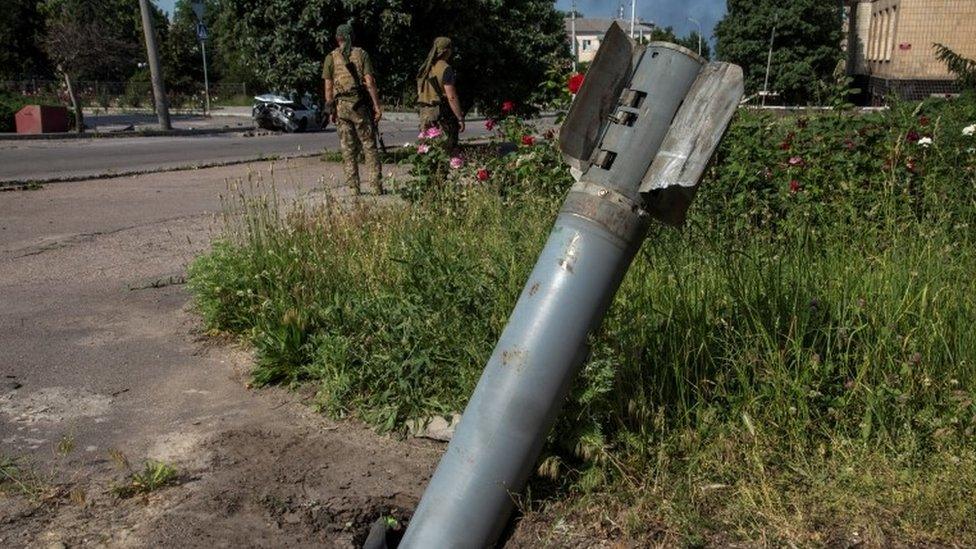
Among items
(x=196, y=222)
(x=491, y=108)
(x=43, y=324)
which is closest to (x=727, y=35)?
(x=491, y=108)

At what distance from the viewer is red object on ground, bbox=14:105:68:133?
90.8 ft

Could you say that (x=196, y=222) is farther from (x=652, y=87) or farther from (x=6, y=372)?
(x=652, y=87)

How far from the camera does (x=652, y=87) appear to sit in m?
2.55

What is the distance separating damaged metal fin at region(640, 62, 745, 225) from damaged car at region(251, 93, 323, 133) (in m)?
33.2

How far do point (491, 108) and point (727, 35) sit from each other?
42700 millimetres

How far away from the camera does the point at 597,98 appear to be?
103 inches

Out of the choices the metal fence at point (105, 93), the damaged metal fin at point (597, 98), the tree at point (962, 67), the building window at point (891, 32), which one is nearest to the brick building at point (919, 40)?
the building window at point (891, 32)

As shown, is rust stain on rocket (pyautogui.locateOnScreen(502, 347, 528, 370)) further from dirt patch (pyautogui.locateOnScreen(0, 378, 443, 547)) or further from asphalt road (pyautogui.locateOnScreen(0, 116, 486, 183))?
asphalt road (pyautogui.locateOnScreen(0, 116, 486, 183))

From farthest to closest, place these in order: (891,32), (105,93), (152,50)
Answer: (105,93), (891,32), (152,50)

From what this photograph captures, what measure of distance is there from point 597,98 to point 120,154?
19115mm

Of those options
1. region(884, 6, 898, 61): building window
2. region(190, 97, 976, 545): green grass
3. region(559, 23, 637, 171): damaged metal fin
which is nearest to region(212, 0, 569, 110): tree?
region(190, 97, 976, 545): green grass

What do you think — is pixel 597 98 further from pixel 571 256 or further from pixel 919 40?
pixel 919 40

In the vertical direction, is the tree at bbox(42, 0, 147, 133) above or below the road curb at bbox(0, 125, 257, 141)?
above

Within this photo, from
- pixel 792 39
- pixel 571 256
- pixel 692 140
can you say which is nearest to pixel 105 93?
pixel 792 39
